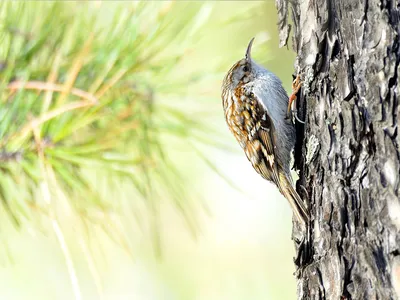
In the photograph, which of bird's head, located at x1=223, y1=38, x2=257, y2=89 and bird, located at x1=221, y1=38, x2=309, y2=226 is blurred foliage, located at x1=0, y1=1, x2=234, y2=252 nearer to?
bird, located at x1=221, y1=38, x2=309, y2=226

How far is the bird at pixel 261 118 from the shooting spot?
200 centimetres

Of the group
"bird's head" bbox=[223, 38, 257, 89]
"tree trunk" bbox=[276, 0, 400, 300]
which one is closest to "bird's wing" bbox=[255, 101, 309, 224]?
"bird's head" bbox=[223, 38, 257, 89]

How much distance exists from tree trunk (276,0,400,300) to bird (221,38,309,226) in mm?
363

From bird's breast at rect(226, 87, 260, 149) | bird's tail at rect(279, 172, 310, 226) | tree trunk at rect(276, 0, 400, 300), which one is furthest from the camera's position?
bird's breast at rect(226, 87, 260, 149)

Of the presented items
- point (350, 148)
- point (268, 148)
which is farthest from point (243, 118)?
point (350, 148)

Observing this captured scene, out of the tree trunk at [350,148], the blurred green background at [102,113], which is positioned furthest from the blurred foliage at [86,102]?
the tree trunk at [350,148]

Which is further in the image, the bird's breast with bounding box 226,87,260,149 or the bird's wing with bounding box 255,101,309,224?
the bird's breast with bounding box 226,87,260,149

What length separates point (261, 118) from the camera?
217 cm

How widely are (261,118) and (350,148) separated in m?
0.86

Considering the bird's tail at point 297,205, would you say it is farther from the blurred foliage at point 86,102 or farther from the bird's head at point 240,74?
the bird's head at point 240,74

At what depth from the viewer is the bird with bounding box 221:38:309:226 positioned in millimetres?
2004

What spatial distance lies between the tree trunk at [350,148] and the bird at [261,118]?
36 centimetres

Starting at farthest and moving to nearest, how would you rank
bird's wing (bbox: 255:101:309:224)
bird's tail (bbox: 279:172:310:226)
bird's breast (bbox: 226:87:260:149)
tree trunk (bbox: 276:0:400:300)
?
bird's breast (bbox: 226:87:260:149), bird's wing (bbox: 255:101:309:224), bird's tail (bbox: 279:172:310:226), tree trunk (bbox: 276:0:400:300)

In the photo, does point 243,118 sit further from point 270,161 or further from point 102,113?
point 102,113
